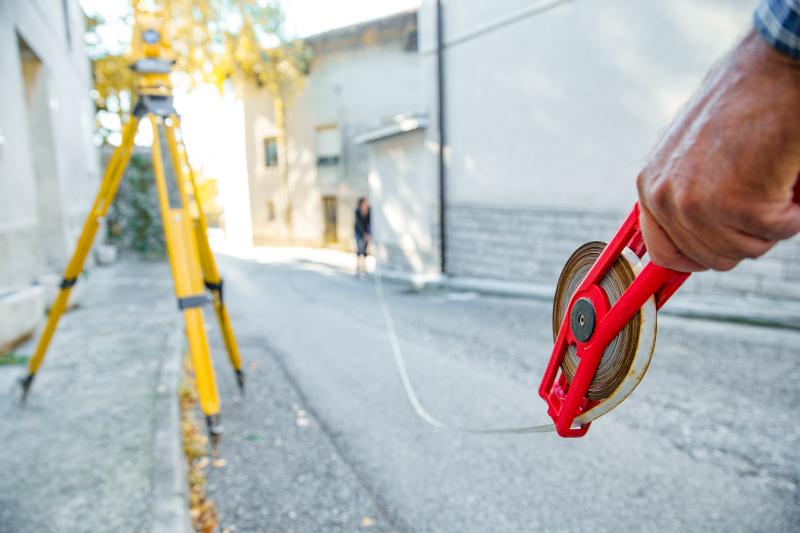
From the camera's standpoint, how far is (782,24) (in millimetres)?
613

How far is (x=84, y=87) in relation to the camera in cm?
1510

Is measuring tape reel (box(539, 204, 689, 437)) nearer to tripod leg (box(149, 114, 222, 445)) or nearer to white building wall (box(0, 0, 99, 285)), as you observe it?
tripod leg (box(149, 114, 222, 445))

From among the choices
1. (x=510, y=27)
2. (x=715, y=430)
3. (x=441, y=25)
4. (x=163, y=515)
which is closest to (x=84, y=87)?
(x=441, y=25)

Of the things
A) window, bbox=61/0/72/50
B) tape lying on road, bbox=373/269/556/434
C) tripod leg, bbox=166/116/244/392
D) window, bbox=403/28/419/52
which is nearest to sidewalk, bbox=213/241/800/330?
tape lying on road, bbox=373/269/556/434

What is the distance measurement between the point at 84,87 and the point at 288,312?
11125mm

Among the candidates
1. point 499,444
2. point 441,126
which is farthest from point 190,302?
point 441,126

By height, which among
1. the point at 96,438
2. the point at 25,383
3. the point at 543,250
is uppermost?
the point at 543,250

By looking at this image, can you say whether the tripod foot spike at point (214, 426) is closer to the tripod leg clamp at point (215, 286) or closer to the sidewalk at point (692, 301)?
the tripod leg clamp at point (215, 286)

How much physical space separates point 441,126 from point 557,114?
118 inches

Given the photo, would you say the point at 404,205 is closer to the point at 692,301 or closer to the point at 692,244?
the point at 692,301

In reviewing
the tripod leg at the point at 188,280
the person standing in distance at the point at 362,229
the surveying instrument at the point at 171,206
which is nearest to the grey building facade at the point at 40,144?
the surveying instrument at the point at 171,206

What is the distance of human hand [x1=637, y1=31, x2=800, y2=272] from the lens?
0.64 metres

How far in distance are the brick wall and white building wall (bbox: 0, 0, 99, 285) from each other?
7.22 m

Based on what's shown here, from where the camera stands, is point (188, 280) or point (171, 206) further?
point (171, 206)
